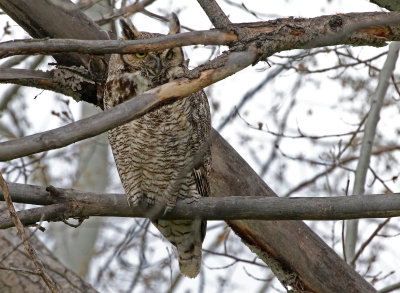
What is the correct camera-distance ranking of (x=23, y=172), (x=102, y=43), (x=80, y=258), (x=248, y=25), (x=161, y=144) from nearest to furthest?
(x=102, y=43)
(x=248, y=25)
(x=161, y=144)
(x=23, y=172)
(x=80, y=258)

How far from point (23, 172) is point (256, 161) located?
6.21 ft

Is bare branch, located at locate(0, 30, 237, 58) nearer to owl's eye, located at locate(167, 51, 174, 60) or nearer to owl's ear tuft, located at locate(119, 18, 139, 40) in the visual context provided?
owl's eye, located at locate(167, 51, 174, 60)

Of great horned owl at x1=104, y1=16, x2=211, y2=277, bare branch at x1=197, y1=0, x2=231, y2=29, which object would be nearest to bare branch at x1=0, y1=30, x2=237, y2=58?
bare branch at x1=197, y1=0, x2=231, y2=29

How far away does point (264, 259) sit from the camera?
3424 millimetres

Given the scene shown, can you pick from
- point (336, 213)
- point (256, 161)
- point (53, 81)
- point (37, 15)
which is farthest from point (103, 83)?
point (336, 213)

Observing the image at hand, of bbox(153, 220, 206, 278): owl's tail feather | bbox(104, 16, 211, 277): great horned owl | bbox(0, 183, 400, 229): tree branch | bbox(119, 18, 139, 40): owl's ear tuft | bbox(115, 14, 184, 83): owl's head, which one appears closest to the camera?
bbox(0, 183, 400, 229): tree branch

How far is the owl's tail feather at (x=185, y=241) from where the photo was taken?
3721mm

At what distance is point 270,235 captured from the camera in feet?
11.1

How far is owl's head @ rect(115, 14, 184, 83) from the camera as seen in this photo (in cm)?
330

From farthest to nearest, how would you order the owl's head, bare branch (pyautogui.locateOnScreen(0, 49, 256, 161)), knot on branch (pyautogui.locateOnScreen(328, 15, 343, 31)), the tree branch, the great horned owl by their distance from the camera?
1. the owl's head
2. the great horned owl
3. knot on branch (pyautogui.locateOnScreen(328, 15, 343, 31))
4. the tree branch
5. bare branch (pyautogui.locateOnScreen(0, 49, 256, 161))

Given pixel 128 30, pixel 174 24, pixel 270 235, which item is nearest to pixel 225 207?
pixel 270 235

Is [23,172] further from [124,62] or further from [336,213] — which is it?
[336,213]

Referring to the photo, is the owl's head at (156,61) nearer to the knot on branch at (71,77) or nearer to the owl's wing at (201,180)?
the knot on branch at (71,77)

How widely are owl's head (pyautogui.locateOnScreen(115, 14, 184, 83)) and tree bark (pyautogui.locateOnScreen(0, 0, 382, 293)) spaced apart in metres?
0.35
